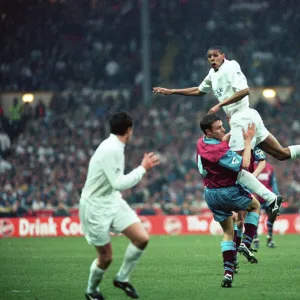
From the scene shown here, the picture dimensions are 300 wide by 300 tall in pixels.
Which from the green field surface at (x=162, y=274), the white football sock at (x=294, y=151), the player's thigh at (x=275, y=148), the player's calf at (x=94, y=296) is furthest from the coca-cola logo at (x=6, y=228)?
the player's calf at (x=94, y=296)

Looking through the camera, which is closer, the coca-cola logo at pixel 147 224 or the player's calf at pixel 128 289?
the player's calf at pixel 128 289

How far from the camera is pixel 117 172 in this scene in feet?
32.7

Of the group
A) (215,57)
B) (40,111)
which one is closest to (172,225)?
(40,111)

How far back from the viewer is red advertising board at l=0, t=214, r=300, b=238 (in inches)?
1113

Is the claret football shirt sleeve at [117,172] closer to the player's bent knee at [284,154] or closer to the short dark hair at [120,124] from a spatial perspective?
the short dark hair at [120,124]

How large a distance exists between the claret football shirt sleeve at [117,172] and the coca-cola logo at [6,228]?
18.8m

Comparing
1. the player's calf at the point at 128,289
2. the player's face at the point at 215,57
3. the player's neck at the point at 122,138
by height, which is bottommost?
the player's calf at the point at 128,289

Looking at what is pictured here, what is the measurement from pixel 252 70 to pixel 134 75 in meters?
4.87

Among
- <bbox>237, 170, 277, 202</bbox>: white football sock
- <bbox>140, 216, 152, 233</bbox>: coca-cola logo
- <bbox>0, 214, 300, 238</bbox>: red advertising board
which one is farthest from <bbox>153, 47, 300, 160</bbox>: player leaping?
<bbox>140, 216, 152, 233</bbox>: coca-cola logo

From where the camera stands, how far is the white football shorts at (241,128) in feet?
44.5

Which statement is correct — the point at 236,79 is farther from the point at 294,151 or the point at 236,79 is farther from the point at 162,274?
the point at 162,274

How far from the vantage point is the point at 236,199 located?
12.1 meters

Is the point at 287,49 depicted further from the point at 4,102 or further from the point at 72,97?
the point at 4,102

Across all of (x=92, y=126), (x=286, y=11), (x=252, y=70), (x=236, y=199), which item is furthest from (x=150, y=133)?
(x=236, y=199)
